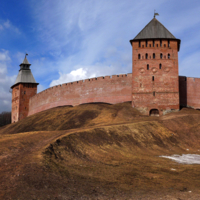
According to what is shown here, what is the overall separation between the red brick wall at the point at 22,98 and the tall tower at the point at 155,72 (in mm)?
27338

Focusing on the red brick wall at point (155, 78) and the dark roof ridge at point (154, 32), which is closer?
the red brick wall at point (155, 78)

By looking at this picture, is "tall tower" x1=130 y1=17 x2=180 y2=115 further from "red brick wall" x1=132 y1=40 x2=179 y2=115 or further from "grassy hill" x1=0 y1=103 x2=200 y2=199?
"grassy hill" x1=0 y1=103 x2=200 y2=199

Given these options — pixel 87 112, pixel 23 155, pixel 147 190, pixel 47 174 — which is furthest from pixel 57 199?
pixel 87 112

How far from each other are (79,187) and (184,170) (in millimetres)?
6132

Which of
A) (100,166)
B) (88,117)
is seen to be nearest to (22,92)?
(88,117)

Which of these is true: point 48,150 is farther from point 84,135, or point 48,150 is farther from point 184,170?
point 184,170

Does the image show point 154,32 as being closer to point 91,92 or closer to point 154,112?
point 154,112

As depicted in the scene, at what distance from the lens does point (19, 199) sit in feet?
23.7

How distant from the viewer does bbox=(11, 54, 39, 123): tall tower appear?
4962 cm

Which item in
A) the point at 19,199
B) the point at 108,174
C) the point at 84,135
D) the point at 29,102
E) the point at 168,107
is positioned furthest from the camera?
the point at 29,102

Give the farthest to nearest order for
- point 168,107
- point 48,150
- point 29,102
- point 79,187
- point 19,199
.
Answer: point 29,102 → point 168,107 → point 48,150 → point 79,187 → point 19,199

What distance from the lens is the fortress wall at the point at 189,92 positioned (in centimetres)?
3203

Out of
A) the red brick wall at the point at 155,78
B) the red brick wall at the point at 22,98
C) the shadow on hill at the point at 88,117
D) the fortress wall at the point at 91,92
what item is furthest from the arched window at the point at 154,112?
the red brick wall at the point at 22,98

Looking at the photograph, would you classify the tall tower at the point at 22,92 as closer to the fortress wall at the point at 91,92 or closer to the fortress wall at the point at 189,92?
the fortress wall at the point at 91,92
